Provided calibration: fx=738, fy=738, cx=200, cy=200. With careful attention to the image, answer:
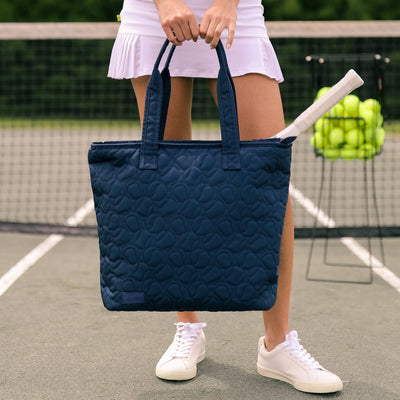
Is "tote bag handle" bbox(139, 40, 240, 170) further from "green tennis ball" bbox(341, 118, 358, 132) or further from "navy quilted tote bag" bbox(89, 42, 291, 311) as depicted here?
"green tennis ball" bbox(341, 118, 358, 132)

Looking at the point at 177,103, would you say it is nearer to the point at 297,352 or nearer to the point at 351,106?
the point at 297,352

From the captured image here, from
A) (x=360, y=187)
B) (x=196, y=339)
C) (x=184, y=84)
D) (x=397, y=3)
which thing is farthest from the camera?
(x=397, y=3)

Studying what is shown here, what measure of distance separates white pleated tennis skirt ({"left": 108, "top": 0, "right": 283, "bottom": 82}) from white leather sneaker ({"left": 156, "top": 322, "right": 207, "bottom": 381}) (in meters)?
0.88

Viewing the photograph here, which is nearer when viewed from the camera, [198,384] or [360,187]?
[198,384]

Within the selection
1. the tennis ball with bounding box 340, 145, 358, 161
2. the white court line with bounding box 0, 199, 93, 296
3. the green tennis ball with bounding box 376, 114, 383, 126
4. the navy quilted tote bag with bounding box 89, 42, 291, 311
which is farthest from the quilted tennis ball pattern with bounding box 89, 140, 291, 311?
the green tennis ball with bounding box 376, 114, 383, 126

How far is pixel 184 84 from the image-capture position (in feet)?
7.73

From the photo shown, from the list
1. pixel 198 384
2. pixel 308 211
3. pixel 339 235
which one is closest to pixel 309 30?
pixel 339 235

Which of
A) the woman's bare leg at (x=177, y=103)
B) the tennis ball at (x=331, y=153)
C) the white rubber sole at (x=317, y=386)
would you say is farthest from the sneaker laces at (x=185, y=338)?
the tennis ball at (x=331, y=153)

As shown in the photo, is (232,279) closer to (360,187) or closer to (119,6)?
(360,187)

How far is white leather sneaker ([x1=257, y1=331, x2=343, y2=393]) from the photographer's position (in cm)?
231

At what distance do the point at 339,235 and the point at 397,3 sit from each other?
17.0m

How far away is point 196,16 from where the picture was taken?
2264 millimetres

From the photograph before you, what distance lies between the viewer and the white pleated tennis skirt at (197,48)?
227 cm

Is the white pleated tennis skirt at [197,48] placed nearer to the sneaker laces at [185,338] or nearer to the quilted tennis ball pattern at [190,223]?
the quilted tennis ball pattern at [190,223]
